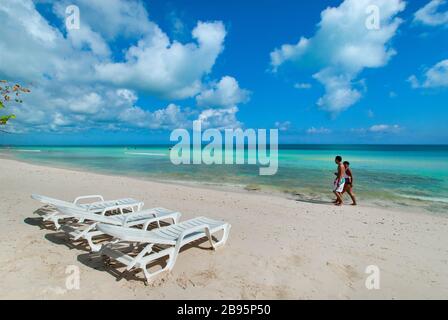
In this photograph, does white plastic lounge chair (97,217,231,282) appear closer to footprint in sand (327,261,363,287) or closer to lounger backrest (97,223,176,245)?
lounger backrest (97,223,176,245)

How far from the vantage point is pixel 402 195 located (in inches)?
428

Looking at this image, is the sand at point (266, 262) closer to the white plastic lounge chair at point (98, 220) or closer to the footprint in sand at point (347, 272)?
the footprint in sand at point (347, 272)

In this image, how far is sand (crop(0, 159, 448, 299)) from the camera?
10.6 ft

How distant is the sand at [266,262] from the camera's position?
322 cm

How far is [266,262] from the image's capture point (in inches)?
159

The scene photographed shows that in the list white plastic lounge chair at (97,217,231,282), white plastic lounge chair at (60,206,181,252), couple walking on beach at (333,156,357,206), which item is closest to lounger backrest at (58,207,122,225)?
white plastic lounge chair at (60,206,181,252)

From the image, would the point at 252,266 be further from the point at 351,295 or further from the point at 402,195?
the point at 402,195

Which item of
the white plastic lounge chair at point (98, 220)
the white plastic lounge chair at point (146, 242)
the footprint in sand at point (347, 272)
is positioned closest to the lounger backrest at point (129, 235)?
the white plastic lounge chair at point (146, 242)

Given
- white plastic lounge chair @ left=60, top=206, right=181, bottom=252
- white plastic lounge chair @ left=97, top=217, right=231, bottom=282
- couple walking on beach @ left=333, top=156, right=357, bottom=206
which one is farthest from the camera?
couple walking on beach @ left=333, top=156, right=357, bottom=206

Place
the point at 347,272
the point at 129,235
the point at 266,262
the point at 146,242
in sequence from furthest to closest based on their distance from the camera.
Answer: the point at 266,262
the point at 347,272
the point at 146,242
the point at 129,235

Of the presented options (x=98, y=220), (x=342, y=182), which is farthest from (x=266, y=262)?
(x=342, y=182)

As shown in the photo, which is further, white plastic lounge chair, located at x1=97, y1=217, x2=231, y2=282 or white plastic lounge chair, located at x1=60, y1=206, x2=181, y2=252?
white plastic lounge chair, located at x1=60, y1=206, x2=181, y2=252

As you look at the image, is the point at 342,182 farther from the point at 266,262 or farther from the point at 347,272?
the point at 266,262
